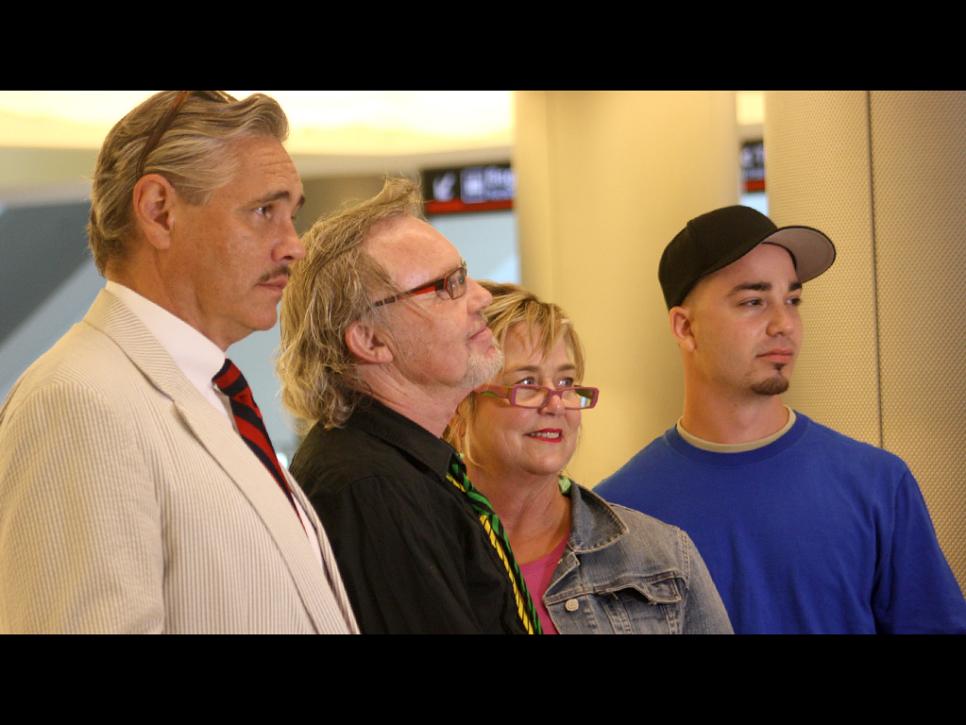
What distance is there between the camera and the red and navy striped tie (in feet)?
5.11

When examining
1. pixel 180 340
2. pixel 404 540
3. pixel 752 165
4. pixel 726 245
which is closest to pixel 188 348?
pixel 180 340

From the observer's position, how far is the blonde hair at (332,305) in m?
1.86

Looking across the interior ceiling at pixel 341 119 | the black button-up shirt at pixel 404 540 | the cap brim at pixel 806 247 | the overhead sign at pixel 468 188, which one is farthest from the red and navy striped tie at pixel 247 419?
the overhead sign at pixel 468 188

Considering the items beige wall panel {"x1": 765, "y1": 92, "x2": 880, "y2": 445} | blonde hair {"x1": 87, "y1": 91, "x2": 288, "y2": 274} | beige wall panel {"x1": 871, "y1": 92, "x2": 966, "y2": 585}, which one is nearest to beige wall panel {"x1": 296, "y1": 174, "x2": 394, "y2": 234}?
beige wall panel {"x1": 765, "y1": 92, "x2": 880, "y2": 445}

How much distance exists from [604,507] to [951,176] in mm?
1145

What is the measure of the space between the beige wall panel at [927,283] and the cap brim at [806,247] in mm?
433

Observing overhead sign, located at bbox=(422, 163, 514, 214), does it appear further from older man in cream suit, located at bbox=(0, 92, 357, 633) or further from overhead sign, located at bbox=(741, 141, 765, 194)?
older man in cream suit, located at bbox=(0, 92, 357, 633)

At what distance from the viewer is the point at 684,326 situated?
92.2 inches

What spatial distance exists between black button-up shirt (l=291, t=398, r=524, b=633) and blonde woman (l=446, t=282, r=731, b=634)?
0.34m
